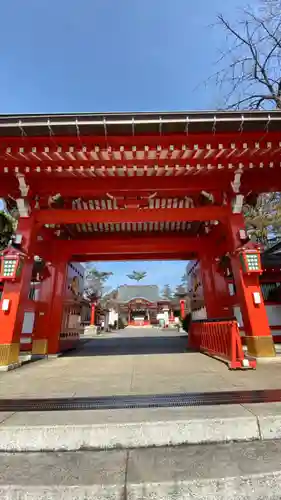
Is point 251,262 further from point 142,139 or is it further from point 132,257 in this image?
point 132,257

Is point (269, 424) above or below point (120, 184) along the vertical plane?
below

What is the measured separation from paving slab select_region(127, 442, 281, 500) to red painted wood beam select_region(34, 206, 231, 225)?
17.9 ft

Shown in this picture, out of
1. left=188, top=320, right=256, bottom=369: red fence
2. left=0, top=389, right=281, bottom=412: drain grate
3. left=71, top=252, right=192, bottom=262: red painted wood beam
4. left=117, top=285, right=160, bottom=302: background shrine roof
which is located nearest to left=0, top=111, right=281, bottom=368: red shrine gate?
left=188, top=320, right=256, bottom=369: red fence

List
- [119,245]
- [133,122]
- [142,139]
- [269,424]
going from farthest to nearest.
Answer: [119,245] < [142,139] < [133,122] < [269,424]

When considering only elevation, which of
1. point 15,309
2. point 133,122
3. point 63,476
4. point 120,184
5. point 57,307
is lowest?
point 63,476

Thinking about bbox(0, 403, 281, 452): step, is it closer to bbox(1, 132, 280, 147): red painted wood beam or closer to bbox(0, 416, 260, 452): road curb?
bbox(0, 416, 260, 452): road curb

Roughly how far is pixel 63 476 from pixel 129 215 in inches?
227

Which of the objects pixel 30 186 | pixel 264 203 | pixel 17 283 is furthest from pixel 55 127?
pixel 264 203

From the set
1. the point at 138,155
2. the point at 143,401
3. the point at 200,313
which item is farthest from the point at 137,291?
the point at 143,401

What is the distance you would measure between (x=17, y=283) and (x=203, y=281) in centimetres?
646

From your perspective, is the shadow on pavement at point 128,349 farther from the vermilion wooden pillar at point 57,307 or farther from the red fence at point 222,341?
the red fence at point 222,341

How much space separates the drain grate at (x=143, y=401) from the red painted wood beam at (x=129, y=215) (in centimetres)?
442

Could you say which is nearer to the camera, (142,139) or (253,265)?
(142,139)

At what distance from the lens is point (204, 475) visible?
1.94m
